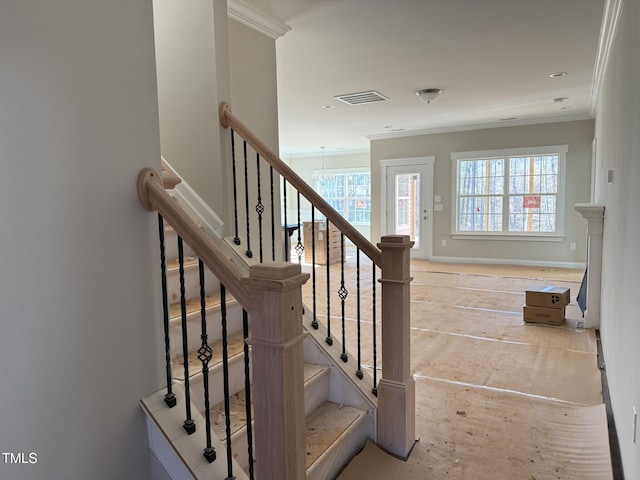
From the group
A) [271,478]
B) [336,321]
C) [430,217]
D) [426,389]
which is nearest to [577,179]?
[430,217]

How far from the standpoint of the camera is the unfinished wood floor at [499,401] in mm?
1986

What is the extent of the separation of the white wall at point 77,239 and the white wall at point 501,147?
7280mm

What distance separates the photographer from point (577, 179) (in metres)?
7.05

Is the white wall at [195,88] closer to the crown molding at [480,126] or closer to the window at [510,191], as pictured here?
the crown molding at [480,126]

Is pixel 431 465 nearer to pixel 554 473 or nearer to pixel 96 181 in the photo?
pixel 554 473

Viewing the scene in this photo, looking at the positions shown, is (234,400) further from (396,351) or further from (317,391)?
(396,351)

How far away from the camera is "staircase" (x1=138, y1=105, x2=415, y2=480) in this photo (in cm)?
121

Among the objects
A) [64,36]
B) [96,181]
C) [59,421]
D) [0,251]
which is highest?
[64,36]

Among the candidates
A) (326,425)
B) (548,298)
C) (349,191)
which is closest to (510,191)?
(548,298)

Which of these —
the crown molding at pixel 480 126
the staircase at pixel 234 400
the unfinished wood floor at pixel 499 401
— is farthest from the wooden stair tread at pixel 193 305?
the crown molding at pixel 480 126

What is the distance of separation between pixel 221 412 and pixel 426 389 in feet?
5.11

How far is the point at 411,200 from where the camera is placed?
8773 millimetres

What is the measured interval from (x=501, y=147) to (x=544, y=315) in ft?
14.0

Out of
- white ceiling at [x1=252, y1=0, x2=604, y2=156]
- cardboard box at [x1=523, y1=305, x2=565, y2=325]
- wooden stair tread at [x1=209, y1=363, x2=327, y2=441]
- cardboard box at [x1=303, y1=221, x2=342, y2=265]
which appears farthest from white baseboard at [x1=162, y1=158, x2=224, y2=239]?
cardboard box at [x1=303, y1=221, x2=342, y2=265]
